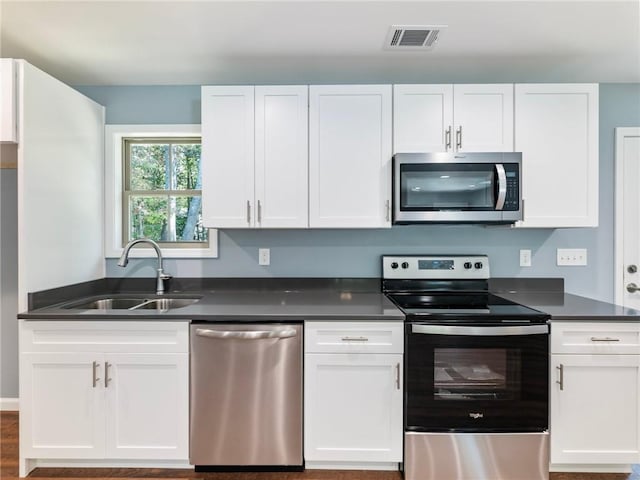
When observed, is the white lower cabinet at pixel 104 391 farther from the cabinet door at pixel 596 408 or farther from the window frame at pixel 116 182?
the cabinet door at pixel 596 408

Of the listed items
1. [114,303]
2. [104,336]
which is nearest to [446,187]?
[104,336]

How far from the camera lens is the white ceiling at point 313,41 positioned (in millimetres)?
1814

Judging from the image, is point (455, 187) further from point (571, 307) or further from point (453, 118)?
point (571, 307)

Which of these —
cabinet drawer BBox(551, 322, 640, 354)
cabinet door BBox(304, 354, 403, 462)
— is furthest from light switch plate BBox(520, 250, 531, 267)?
cabinet door BBox(304, 354, 403, 462)

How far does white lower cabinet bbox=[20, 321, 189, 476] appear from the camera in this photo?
6.50 feet

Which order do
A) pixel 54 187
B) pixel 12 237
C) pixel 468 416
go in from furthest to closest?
1. pixel 12 237
2. pixel 54 187
3. pixel 468 416

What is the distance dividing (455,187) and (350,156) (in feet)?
2.14

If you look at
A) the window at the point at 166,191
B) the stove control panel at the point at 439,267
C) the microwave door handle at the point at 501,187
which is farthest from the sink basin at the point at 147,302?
the microwave door handle at the point at 501,187

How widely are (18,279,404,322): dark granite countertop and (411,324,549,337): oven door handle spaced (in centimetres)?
16

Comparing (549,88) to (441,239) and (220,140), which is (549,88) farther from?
(220,140)

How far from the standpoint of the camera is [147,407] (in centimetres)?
199

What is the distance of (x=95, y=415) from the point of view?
199cm

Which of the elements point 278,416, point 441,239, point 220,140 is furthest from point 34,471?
point 441,239

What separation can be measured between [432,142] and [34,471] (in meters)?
2.90
